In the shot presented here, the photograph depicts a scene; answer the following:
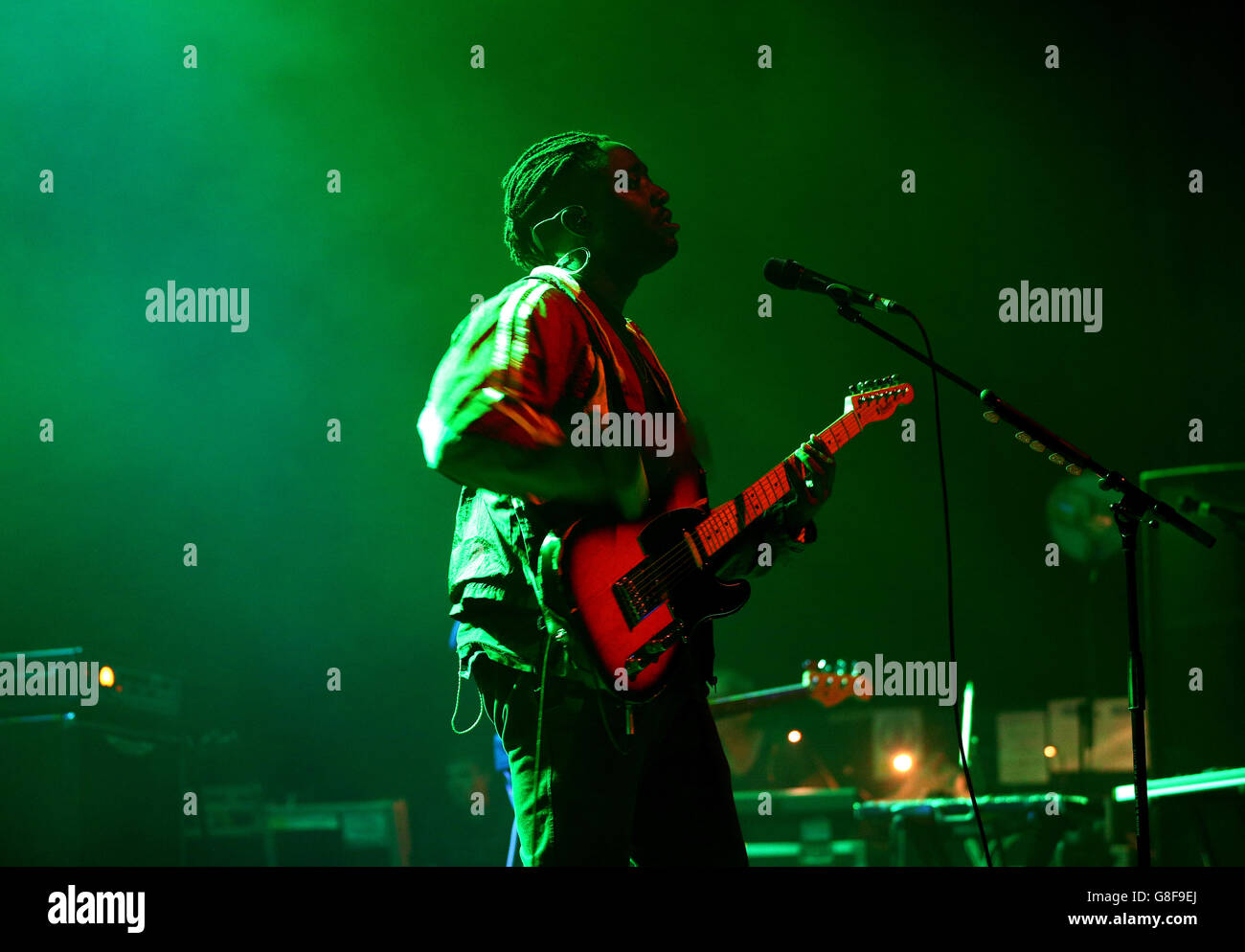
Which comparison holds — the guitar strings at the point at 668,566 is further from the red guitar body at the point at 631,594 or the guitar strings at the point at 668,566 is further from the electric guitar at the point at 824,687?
the electric guitar at the point at 824,687

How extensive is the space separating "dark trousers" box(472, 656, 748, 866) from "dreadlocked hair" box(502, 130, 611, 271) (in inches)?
44.5

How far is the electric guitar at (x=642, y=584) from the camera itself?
2.08 metres

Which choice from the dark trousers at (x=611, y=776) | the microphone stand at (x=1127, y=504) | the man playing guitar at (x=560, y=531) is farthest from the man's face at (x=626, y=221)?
the dark trousers at (x=611, y=776)

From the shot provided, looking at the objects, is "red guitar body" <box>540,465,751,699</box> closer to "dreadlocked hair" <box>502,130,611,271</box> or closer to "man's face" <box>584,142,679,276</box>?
"man's face" <box>584,142,679,276</box>

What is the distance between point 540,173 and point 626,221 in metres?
0.25

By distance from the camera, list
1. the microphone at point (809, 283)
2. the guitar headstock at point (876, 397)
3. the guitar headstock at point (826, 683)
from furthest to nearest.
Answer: the guitar headstock at point (826, 683)
the guitar headstock at point (876, 397)
the microphone at point (809, 283)

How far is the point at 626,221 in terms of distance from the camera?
2660mm

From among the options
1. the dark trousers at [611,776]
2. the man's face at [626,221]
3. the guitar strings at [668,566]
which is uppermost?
the man's face at [626,221]

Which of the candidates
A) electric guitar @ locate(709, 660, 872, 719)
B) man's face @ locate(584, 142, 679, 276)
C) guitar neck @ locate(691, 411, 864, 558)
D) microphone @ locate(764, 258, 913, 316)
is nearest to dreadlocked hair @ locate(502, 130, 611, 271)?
man's face @ locate(584, 142, 679, 276)

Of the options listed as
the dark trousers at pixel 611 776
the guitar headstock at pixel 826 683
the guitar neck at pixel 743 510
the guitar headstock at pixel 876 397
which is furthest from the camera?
the guitar headstock at pixel 826 683

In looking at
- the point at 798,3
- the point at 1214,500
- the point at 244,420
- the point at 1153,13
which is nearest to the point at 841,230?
the point at 798,3

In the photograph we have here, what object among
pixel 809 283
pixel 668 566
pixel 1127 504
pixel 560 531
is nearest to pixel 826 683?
pixel 1127 504

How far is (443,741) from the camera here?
17.7 feet
